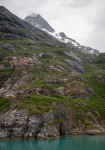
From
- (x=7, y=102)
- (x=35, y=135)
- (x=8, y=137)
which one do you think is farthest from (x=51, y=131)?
(x=7, y=102)

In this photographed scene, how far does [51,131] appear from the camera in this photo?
156125 millimetres

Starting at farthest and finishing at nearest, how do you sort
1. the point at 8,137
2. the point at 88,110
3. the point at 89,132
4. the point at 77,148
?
1. the point at 88,110
2. the point at 89,132
3. the point at 8,137
4. the point at 77,148

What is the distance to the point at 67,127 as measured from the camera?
17138 cm

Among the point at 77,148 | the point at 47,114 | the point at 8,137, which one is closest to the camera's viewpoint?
the point at 77,148

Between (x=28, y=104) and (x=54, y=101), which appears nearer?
(x=28, y=104)

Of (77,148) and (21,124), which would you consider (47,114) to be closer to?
(21,124)

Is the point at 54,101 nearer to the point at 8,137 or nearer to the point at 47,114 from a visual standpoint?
the point at 47,114

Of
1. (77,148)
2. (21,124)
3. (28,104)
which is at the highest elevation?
(28,104)

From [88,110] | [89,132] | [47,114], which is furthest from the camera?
[88,110]

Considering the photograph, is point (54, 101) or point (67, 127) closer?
point (67, 127)

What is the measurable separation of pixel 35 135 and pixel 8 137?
43.0ft

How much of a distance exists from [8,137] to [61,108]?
133 feet

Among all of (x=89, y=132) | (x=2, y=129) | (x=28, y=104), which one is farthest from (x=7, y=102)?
(x=89, y=132)

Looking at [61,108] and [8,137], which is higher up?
[61,108]
